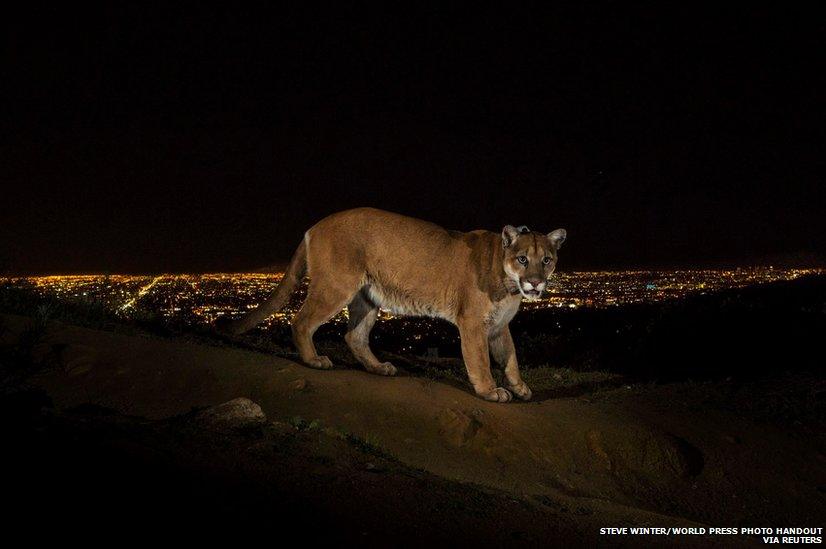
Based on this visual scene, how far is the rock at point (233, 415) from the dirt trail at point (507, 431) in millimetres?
1190

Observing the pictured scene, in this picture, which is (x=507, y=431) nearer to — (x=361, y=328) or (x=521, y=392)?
(x=521, y=392)

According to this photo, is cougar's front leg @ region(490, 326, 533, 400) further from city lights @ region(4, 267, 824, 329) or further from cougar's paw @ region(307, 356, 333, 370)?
cougar's paw @ region(307, 356, 333, 370)

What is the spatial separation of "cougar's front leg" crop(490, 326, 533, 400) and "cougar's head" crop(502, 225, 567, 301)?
1.16 meters

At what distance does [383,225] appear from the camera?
10.7 meters

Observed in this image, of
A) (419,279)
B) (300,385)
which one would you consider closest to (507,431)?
(300,385)

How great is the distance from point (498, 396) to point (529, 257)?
2.01 metres

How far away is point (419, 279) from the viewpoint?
34.7ft

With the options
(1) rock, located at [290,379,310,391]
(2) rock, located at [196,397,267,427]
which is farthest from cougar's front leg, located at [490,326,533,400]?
(2) rock, located at [196,397,267,427]

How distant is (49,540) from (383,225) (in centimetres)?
777

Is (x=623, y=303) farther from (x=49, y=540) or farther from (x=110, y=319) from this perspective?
(x=49, y=540)

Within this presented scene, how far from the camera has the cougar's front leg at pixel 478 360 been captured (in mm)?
10031

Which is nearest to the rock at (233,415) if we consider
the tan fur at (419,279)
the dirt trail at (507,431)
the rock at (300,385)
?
the dirt trail at (507,431)

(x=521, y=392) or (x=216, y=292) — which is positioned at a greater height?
(x=521, y=392)

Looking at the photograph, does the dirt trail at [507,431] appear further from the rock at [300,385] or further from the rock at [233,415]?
the rock at [233,415]
